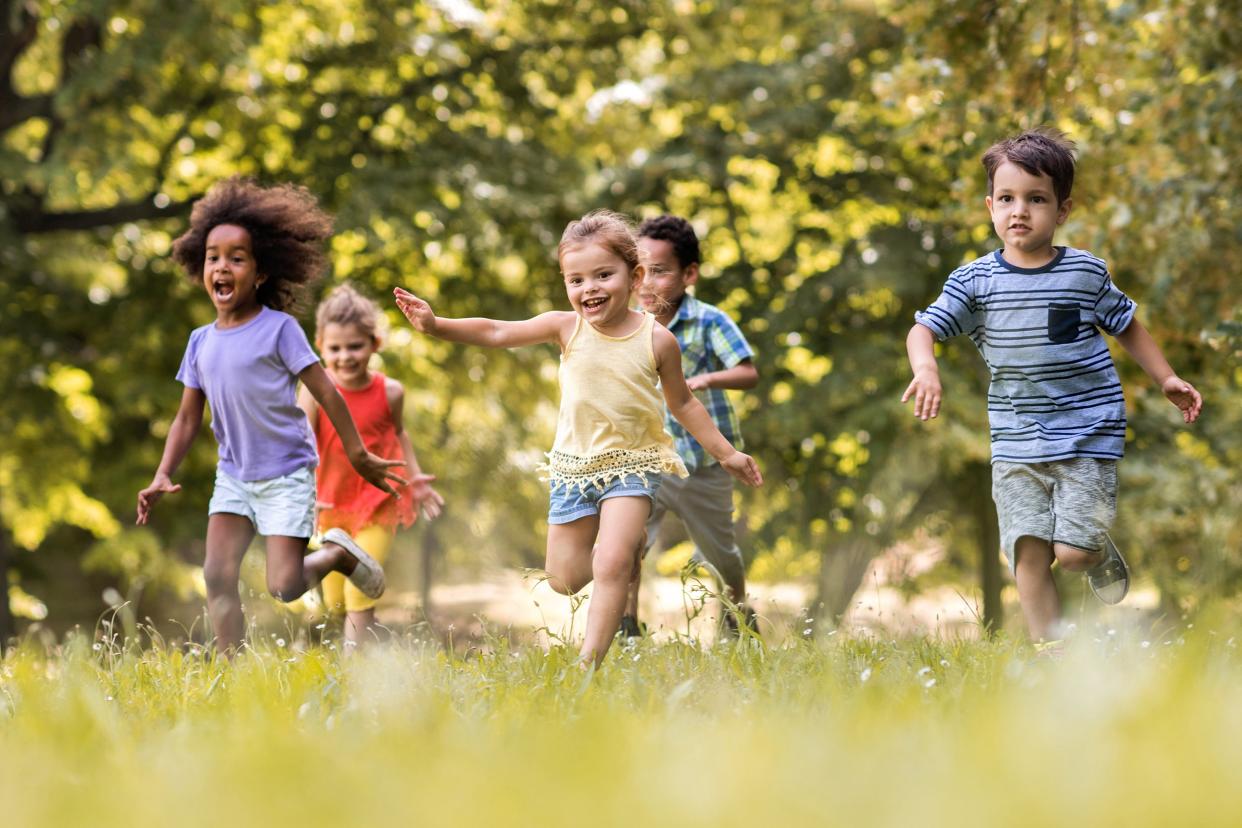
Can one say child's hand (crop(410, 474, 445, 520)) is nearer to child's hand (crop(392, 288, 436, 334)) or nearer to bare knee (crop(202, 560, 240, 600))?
bare knee (crop(202, 560, 240, 600))

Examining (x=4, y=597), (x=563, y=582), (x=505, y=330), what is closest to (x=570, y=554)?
(x=563, y=582)

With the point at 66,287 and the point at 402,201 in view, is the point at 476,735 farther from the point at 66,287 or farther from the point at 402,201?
Result: the point at 66,287

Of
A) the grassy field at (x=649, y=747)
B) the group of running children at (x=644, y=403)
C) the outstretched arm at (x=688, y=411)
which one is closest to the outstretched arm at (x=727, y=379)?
the group of running children at (x=644, y=403)

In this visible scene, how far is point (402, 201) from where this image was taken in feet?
41.2

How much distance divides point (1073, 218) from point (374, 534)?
440cm

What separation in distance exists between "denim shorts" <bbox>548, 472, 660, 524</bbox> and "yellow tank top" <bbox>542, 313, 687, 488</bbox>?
0.08 ft

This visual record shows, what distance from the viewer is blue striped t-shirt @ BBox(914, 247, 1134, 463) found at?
482 centimetres

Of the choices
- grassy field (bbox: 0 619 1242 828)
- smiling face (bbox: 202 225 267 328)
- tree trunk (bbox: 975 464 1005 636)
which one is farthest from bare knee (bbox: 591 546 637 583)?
tree trunk (bbox: 975 464 1005 636)

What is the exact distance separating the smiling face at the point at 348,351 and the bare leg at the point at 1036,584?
3244mm

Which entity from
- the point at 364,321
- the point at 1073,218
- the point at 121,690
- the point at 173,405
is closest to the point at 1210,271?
the point at 1073,218

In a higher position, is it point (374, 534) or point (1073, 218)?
point (1073, 218)

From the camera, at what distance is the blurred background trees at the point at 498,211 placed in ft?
41.5

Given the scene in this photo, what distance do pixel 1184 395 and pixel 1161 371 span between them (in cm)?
13

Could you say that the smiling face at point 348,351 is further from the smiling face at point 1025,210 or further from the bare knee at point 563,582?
the smiling face at point 1025,210
